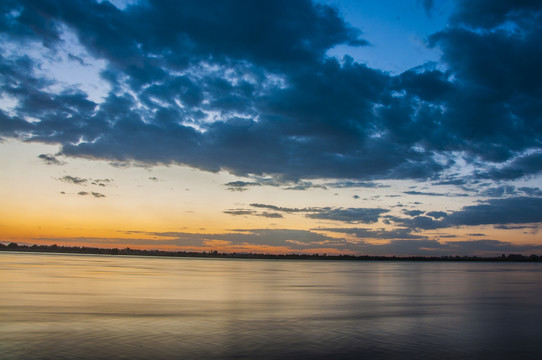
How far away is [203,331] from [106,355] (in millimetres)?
4403

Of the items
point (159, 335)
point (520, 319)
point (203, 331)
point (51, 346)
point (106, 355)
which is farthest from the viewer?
point (520, 319)

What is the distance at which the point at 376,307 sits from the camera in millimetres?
23953

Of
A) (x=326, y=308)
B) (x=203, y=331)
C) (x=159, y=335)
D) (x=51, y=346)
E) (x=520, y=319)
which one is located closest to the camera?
(x=51, y=346)

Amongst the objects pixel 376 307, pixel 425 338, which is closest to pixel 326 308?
pixel 376 307

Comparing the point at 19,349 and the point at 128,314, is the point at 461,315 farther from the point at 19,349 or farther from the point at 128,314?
the point at 19,349

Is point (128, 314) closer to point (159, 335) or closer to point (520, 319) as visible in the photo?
point (159, 335)

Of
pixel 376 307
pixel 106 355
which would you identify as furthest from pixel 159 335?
pixel 376 307

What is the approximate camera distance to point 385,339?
47.4 ft

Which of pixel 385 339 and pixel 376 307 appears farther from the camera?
pixel 376 307

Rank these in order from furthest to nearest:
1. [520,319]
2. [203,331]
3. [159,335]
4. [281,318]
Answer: [520,319], [281,318], [203,331], [159,335]

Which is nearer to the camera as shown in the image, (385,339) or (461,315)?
(385,339)

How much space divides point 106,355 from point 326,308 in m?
A: 13.5

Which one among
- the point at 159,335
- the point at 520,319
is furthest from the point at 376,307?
the point at 159,335

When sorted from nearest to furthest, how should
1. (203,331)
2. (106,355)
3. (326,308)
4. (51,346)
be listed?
(106,355)
(51,346)
(203,331)
(326,308)
